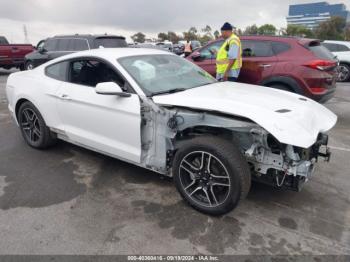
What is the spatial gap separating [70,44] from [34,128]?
280 inches

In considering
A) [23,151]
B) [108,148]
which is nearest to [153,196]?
[108,148]

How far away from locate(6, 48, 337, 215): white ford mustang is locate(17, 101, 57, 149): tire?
14cm

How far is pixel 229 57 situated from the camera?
6.12 meters

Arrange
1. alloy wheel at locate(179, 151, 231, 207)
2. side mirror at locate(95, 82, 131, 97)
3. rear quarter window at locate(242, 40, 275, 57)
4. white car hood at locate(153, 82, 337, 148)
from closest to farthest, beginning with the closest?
white car hood at locate(153, 82, 337, 148), alloy wheel at locate(179, 151, 231, 207), side mirror at locate(95, 82, 131, 97), rear quarter window at locate(242, 40, 275, 57)

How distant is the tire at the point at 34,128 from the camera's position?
4547mm

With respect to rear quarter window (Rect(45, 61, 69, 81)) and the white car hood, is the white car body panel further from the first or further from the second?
the white car hood

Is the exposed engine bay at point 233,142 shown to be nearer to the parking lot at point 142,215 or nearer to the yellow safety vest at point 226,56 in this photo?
the parking lot at point 142,215

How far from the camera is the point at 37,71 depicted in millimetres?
4691

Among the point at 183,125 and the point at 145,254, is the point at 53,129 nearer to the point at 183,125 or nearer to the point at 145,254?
the point at 183,125

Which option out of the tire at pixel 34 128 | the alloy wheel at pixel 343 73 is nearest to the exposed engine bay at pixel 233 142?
the tire at pixel 34 128

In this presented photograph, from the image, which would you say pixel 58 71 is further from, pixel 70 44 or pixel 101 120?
pixel 70 44

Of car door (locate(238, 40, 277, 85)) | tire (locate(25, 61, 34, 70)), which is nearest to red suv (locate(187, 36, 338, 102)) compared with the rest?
car door (locate(238, 40, 277, 85))

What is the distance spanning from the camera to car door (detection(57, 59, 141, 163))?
11.3 feet

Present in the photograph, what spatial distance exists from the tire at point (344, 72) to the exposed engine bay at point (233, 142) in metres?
11.2
